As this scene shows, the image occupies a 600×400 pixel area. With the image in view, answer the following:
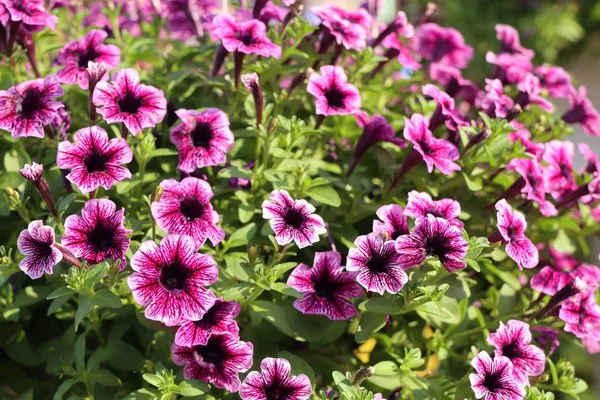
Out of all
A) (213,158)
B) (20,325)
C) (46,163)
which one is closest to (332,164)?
(213,158)

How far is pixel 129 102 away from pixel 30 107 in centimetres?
19

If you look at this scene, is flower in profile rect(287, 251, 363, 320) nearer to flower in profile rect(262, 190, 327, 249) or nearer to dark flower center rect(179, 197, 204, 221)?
flower in profile rect(262, 190, 327, 249)

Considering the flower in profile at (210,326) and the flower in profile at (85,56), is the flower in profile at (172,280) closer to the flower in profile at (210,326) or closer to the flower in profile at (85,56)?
the flower in profile at (210,326)

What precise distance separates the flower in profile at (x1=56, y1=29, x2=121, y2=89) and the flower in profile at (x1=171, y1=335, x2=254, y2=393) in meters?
0.59

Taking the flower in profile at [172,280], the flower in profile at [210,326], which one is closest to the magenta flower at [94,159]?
the flower in profile at [172,280]

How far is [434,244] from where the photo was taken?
1063 mm

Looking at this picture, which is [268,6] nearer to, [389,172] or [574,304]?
[389,172]

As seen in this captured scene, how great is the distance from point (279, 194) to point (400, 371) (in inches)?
16.6

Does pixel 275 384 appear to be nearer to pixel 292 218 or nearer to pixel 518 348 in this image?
pixel 292 218

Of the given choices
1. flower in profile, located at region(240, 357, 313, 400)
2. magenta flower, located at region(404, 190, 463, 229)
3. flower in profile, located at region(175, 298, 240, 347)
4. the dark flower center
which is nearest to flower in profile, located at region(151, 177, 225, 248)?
the dark flower center

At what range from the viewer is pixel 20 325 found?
1.30 metres

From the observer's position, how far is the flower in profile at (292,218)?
1052mm

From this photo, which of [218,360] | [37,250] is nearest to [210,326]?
[218,360]

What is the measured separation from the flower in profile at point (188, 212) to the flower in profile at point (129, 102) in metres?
0.14
